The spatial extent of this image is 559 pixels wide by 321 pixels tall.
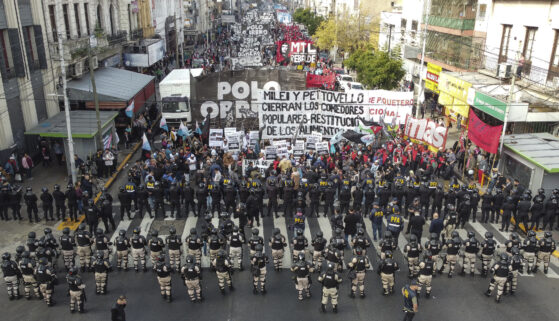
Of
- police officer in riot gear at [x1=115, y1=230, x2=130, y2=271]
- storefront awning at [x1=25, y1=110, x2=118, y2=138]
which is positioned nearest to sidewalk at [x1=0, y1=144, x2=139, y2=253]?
storefront awning at [x1=25, y1=110, x2=118, y2=138]

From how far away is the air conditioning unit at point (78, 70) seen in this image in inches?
1073

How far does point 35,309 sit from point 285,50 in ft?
132

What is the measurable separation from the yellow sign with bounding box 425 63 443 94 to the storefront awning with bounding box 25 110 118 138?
22.8 meters

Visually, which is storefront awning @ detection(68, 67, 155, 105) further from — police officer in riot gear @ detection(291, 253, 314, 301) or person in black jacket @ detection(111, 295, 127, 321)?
police officer in riot gear @ detection(291, 253, 314, 301)

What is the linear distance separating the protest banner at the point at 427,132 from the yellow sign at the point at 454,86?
558 cm

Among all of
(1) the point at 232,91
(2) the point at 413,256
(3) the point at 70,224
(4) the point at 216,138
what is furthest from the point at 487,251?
(1) the point at 232,91

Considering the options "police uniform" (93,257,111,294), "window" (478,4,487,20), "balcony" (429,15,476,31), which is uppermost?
"window" (478,4,487,20)

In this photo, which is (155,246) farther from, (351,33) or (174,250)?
(351,33)

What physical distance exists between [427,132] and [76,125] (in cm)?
1667

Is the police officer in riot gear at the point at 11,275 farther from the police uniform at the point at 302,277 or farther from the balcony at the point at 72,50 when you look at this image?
the balcony at the point at 72,50

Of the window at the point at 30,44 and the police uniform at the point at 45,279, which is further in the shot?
the window at the point at 30,44

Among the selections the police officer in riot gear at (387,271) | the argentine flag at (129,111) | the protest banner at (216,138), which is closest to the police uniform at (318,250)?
the police officer in riot gear at (387,271)

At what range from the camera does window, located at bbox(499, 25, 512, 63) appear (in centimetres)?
2655

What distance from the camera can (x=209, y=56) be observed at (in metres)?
53.3
